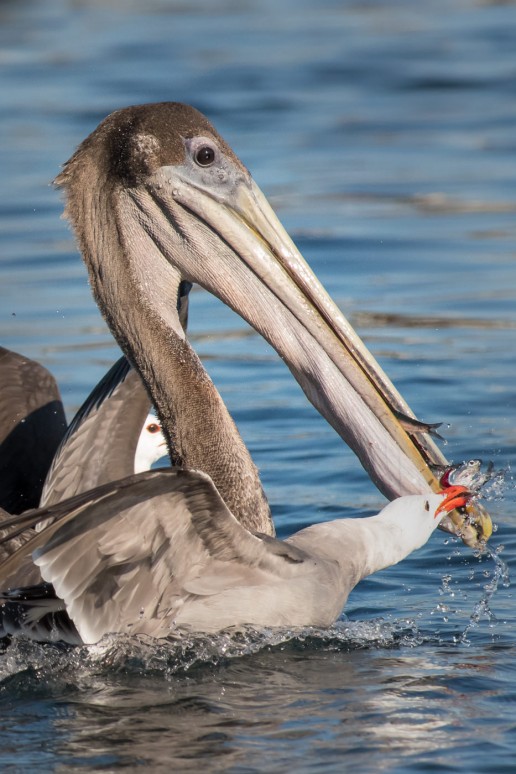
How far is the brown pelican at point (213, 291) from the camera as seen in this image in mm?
5828

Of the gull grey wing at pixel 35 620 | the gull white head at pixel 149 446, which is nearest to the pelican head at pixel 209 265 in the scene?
the gull grey wing at pixel 35 620

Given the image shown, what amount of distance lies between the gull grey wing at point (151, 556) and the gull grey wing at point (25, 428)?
63.9 inches

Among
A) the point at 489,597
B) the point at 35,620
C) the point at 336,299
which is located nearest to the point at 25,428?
the point at 35,620

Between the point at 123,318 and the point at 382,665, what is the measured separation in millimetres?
1725

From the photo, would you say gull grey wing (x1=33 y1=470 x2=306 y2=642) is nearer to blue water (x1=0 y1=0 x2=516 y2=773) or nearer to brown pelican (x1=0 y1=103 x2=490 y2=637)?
blue water (x1=0 y1=0 x2=516 y2=773)

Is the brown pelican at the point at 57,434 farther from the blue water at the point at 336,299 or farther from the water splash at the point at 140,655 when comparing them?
the blue water at the point at 336,299

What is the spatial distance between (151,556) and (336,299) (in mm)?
6140

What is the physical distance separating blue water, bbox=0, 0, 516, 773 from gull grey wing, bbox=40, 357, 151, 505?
106cm

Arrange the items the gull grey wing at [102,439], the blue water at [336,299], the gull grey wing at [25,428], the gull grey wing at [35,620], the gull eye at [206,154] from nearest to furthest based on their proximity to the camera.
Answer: the blue water at [336,299], the gull grey wing at [35,620], the gull eye at [206,154], the gull grey wing at [102,439], the gull grey wing at [25,428]

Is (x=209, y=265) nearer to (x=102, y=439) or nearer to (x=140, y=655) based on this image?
(x=102, y=439)

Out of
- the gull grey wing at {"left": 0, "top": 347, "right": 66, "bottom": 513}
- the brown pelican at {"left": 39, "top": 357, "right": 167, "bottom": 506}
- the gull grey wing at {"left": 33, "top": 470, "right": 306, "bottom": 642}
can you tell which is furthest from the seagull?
the gull grey wing at {"left": 0, "top": 347, "right": 66, "bottom": 513}

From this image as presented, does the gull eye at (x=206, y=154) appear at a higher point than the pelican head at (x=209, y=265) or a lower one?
higher

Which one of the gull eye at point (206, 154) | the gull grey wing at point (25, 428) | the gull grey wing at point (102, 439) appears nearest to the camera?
the gull eye at point (206, 154)

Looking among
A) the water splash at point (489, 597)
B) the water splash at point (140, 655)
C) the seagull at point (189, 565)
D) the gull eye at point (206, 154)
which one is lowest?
the water splash at point (489, 597)
